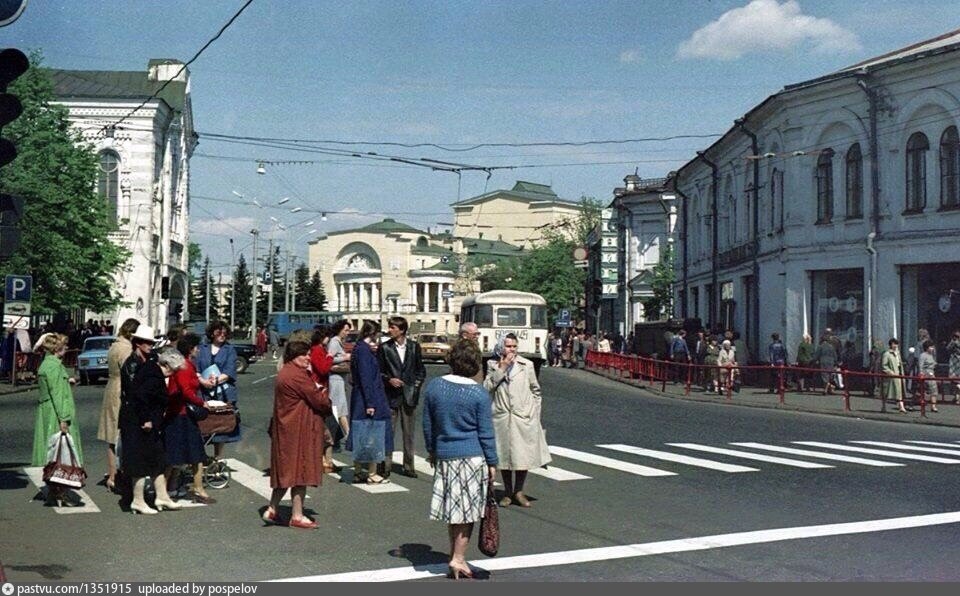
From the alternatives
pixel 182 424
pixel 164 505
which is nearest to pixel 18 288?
pixel 182 424

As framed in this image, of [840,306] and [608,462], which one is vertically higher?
[840,306]

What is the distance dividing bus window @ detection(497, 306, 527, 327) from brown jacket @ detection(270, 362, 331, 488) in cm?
3824

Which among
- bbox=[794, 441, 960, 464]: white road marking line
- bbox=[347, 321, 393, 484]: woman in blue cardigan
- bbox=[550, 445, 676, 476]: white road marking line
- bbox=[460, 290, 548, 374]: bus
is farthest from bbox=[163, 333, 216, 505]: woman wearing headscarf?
bbox=[460, 290, 548, 374]: bus

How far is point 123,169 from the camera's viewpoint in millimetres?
63844

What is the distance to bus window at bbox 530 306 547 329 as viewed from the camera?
163ft

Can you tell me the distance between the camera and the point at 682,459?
16156 millimetres

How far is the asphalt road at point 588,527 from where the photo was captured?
27.9 ft

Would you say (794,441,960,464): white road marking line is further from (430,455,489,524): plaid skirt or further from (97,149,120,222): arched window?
(97,149,120,222): arched window

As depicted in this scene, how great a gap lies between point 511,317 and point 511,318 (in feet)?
0.17

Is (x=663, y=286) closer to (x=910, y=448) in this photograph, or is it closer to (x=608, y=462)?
(x=910, y=448)

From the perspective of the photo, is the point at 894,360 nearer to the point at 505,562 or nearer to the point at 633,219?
the point at 505,562

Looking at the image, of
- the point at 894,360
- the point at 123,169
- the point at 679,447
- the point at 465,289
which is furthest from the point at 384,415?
the point at 465,289

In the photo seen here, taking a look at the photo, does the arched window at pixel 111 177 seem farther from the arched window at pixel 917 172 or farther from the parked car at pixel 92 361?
the arched window at pixel 917 172

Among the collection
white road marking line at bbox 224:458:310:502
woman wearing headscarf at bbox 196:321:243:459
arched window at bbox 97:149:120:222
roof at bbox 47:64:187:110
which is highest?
roof at bbox 47:64:187:110
